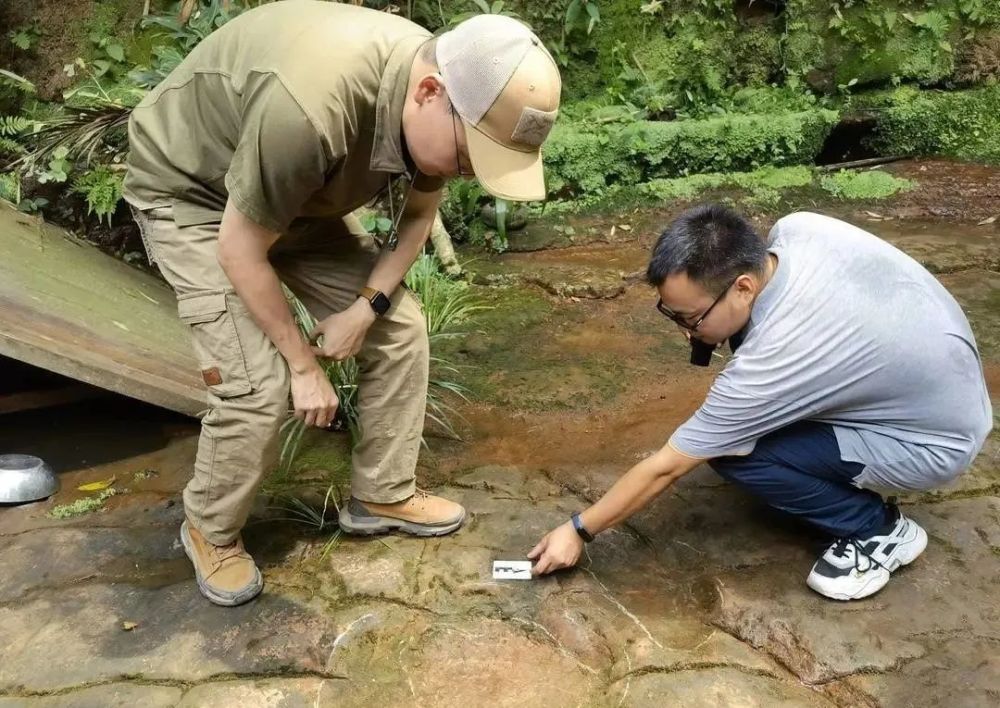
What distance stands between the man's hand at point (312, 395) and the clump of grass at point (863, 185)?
4.70m

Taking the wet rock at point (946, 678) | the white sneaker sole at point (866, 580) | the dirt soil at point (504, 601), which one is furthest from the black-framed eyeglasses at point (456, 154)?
the wet rock at point (946, 678)

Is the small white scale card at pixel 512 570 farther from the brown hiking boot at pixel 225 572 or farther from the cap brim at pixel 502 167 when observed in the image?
the cap brim at pixel 502 167

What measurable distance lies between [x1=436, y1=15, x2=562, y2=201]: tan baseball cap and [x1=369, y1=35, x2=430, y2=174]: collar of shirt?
10 centimetres

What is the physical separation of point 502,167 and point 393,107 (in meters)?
0.32

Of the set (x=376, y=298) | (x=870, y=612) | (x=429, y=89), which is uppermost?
(x=429, y=89)

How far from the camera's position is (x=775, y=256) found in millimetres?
2459

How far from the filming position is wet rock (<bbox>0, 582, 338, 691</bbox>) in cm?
240

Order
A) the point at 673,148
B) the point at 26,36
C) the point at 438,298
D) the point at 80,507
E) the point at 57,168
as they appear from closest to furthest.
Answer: the point at 80,507
the point at 57,168
the point at 438,298
the point at 26,36
the point at 673,148

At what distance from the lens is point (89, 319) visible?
11.7 feet

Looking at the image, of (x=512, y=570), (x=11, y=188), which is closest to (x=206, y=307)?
(x=512, y=570)

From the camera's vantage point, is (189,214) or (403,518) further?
(403,518)

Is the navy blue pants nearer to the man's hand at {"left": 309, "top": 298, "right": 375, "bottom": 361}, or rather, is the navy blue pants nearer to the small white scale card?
the small white scale card

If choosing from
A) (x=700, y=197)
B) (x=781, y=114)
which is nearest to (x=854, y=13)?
(x=781, y=114)

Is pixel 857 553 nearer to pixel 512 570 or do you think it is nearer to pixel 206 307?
pixel 512 570
